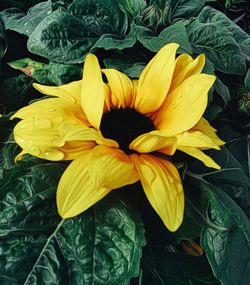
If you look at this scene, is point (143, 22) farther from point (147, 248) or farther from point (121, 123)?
point (147, 248)

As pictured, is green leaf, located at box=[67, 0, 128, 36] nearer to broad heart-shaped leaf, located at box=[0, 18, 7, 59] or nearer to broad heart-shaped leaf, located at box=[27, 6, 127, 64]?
broad heart-shaped leaf, located at box=[27, 6, 127, 64]

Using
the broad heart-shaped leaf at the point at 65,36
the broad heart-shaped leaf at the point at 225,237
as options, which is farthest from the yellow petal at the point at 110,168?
the broad heart-shaped leaf at the point at 65,36

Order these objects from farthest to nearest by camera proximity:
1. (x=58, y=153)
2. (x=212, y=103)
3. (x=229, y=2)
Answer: (x=229, y=2) < (x=212, y=103) < (x=58, y=153)

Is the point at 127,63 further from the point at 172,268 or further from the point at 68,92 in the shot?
the point at 172,268

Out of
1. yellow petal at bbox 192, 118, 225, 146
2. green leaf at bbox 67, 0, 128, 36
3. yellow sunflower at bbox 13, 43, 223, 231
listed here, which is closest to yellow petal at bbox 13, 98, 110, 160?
yellow sunflower at bbox 13, 43, 223, 231

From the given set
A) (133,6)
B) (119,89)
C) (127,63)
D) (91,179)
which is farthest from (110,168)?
(133,6)

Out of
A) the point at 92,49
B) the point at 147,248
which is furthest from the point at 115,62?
the point at 147,248
